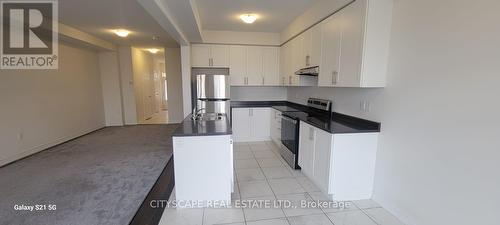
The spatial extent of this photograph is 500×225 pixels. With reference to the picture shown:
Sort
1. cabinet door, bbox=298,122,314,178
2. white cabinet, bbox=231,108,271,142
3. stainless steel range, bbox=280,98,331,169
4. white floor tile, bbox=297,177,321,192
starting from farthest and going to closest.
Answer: white cabinet, bbox=231,108,271,142, stainless steel range, bbox=280,98,331,169, cabinet door, bbox=298,122,314,178, white floor tile, bbox=297,177,321,192

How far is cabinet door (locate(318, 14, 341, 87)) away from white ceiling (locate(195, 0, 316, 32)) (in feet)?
2.00

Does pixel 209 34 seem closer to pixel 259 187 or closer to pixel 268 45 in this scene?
pixel 268 45

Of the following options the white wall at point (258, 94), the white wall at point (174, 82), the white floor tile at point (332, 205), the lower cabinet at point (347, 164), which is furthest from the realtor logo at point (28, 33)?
the white floor tile at point (332, 205)

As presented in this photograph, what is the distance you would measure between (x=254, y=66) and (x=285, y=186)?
9.97 feet

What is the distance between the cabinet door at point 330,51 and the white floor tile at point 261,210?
5.50 ft

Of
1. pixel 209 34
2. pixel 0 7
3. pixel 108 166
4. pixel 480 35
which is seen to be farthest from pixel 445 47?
pixel 0 7

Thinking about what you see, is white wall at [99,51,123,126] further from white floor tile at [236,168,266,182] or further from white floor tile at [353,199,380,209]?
white floor tile at [353,199,380,209]

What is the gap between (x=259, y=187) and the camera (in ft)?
9.34

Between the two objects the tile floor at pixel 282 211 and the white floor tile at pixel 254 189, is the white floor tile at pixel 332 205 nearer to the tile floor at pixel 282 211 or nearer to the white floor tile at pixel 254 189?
the tile floor at pixel 282 211

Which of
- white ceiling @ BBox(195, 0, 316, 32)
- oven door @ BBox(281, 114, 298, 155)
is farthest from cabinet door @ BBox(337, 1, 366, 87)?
oven door @ BBox(281, 114, 298, 155)

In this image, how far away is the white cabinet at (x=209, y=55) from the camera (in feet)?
15.8

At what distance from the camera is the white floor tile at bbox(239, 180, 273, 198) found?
2668mm

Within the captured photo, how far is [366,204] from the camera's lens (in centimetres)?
244

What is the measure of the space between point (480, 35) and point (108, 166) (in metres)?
4.60
